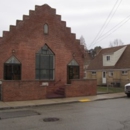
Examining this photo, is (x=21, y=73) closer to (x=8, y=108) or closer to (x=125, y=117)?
(x=8, y=108)

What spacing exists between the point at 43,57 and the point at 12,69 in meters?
3.22

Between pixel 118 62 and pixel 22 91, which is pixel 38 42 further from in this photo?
pixel 118 62

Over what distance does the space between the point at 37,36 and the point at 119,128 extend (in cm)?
1530

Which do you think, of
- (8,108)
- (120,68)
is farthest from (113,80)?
(8,108)

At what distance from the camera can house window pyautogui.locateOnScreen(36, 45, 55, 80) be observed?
77.0ft

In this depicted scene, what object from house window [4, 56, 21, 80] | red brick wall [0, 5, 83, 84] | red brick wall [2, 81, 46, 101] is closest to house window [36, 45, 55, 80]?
red brick wall [0, 5, 83, 84]

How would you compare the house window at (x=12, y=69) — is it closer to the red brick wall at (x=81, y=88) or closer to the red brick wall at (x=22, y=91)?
the red brick wall at (x=22, y=91)

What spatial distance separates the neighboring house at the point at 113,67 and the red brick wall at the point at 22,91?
1873cm

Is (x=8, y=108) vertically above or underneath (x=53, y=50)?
underneath

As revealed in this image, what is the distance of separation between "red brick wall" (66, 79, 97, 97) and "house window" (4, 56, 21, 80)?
4475 mm

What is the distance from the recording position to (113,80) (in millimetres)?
38125

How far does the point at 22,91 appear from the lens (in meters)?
19.2

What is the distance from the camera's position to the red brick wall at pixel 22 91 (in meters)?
18.5

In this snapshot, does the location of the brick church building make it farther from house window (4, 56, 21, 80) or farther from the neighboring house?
the neighboring house
